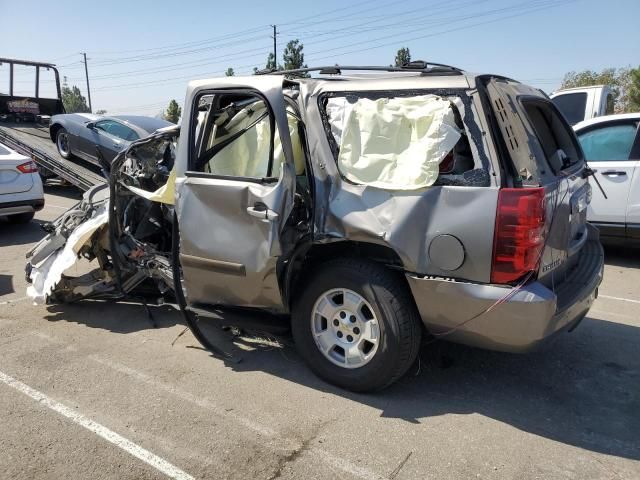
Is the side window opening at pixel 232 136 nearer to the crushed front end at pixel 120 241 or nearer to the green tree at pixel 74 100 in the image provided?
the crushed front end at pixel 120 241

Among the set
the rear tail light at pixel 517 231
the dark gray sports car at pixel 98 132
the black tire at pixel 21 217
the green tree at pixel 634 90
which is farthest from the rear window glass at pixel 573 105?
the green tree at pixel 634 90

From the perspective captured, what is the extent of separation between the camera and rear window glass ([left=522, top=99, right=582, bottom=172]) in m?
3.53

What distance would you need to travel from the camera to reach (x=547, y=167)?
3.26 m

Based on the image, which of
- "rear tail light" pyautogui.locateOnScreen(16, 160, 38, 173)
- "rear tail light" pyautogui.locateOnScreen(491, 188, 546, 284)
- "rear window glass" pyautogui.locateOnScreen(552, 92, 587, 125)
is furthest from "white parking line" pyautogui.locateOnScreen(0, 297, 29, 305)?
"rear window glass" pyautogui.locateOnScreen(552, 92, 587, 125)

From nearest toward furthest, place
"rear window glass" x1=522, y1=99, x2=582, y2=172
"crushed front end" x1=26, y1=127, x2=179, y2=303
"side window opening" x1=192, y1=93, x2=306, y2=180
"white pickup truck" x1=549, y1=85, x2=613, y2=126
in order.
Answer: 1. "rear window glass" x1=522, y1=99, x2=582, y2=172
2. "side window opening" x1=192, y1=93, x2=306, y2=180
3. "crushed front end" x1=26, y1=127, x2=179, y2=303
4. "white pickup truck" x1=549, y1=85, x2=613, y2=126

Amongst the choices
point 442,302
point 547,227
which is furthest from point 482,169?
point 442,302

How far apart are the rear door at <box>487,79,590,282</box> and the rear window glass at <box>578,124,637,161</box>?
3.26m

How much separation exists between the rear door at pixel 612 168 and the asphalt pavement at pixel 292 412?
2.44 metres

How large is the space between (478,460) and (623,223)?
196 inches

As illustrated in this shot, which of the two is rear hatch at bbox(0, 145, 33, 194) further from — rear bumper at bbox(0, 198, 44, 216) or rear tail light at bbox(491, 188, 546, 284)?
rear tail light at bbox(491, 188, 546, 284)

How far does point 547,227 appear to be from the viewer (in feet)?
10.00

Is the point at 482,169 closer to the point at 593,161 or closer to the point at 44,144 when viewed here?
the point at 593,161

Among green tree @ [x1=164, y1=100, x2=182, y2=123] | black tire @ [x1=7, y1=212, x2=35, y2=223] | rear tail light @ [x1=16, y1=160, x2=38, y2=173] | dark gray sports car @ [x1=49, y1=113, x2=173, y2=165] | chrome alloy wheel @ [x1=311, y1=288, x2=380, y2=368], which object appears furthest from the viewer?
green tree @ [x1=164, y1=100, x2=182, y2=123]

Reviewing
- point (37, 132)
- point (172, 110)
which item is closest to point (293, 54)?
point (172, 110)
